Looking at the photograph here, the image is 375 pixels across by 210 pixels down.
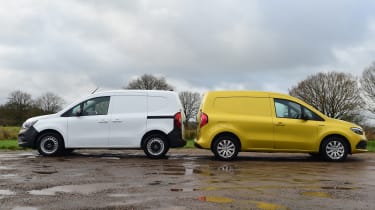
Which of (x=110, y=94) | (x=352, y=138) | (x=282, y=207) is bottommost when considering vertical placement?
(x=282, y=207)

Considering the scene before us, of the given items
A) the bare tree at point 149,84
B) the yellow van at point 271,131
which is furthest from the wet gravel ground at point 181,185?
the bare tree at point 149,84

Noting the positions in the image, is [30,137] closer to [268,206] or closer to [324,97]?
[268,206]

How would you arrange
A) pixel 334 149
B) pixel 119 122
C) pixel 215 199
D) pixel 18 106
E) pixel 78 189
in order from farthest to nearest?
pixel 18 106 → pixel 119 122 → pixel 334 149 → pixel 78 189 → pixel 215 199

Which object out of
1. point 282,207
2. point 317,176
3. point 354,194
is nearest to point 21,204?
point 282,207

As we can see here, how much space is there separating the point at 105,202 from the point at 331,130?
823cm

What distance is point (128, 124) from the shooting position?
1318 cm

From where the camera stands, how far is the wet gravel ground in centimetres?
631

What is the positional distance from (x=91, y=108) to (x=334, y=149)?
6938 mm

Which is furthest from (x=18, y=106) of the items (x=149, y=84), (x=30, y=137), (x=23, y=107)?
(x=30, y=137)

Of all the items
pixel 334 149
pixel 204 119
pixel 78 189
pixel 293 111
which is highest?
pixel 293 111

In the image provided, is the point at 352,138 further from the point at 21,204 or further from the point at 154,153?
the point at 21,204

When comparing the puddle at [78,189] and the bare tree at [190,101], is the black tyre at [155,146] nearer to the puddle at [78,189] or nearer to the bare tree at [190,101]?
the puddle at [78,189]

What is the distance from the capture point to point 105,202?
249 inches

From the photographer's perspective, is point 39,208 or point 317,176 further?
point 317,176
